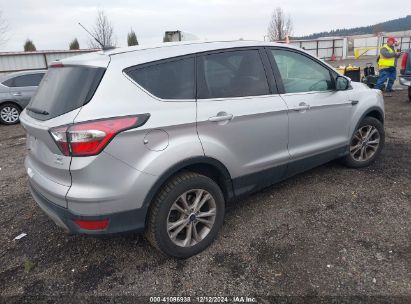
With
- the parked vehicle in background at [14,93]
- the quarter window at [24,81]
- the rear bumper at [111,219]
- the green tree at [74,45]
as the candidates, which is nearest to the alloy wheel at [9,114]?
the parked vehicle in background at [14,93]

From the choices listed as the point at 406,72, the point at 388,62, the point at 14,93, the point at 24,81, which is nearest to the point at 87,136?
the point at 14,93

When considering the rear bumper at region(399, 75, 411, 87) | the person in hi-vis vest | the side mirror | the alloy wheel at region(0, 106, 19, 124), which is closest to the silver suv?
the side mirror

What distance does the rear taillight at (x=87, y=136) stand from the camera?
2.29 m

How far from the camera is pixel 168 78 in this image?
273cm

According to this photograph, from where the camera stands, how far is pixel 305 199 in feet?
12.7

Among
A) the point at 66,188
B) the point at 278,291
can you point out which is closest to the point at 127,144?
the point at 66,188

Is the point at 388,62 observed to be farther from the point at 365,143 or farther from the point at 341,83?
the point at 341,83

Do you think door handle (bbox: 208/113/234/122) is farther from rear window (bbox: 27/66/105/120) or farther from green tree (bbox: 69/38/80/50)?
green tree (bbox: 69/38/80/50)

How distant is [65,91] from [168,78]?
2.57 feet

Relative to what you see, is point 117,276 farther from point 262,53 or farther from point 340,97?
point 340,97

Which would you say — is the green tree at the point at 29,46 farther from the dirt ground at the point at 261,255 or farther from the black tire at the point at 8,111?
the dirt ground at the point at 261,255

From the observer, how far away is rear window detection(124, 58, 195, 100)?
259 centimetres

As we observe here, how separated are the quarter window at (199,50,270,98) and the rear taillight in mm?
837

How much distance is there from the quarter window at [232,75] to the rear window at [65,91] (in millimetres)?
877
